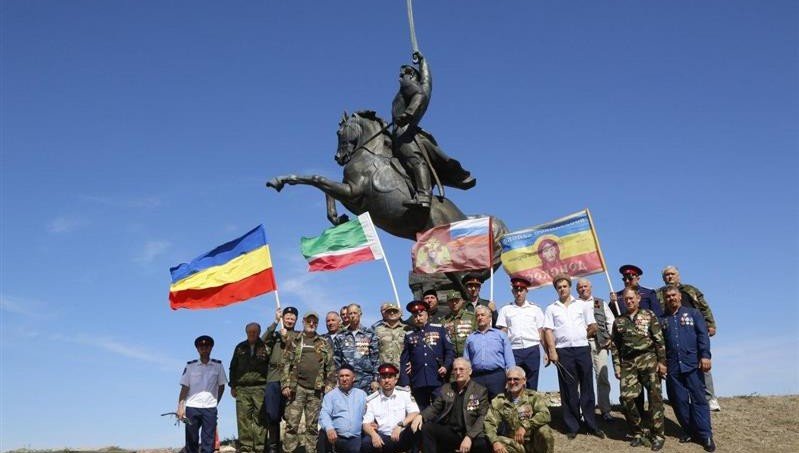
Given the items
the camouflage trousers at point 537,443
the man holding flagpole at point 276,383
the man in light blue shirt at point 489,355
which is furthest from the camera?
the man holding flagpole at point 276,383

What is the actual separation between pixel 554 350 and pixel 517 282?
0.97 m

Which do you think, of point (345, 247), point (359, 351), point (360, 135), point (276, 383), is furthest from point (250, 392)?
point (360, 135)

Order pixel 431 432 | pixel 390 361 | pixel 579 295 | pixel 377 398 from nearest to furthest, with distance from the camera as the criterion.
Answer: pixel 431 432 < pixel 377 398 < pixel 390 361 < pixel 579 295

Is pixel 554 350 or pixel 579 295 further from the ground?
pixel 579 295

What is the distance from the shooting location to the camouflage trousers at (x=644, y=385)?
9312 millimetres

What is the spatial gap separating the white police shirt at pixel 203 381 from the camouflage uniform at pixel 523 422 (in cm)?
417

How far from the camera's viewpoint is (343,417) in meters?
8.35

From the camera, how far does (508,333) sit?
31.6ft

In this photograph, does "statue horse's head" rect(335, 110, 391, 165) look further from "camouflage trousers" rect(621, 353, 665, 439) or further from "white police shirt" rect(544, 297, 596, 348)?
"camouflage trousers" rect(621, 353, 665, 439)

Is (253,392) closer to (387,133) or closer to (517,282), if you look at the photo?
(517,282)

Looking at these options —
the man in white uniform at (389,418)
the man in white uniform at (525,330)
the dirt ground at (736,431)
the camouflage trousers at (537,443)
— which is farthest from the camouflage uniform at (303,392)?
the camouflage trousers at (537,443)

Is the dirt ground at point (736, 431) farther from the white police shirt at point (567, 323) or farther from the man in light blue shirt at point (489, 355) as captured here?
the man in light blue shirt at point (489, 355)

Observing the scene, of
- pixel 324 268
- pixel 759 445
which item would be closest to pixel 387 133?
pixel 324 268

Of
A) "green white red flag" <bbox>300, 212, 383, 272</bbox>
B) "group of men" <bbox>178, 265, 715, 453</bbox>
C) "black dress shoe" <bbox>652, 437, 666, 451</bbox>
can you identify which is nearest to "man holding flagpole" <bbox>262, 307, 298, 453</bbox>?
"group of men" <bbox>178, 265, 715, 453</bbox>
